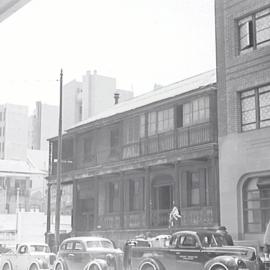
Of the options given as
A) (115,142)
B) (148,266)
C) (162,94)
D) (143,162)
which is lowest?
(148,266)

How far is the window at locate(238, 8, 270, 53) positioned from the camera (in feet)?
19.7

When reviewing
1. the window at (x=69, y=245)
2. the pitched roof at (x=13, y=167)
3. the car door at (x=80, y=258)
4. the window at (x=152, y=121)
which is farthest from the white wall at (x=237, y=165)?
the window at (x=152, y=121)

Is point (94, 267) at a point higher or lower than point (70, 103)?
lower

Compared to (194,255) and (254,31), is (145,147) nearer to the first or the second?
(254,31)

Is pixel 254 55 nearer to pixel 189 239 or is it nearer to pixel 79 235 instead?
pixel 189 239

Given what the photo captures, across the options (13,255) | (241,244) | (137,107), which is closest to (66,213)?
(13,255)

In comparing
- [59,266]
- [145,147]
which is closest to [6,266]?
[59,266]

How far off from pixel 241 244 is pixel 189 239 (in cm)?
69

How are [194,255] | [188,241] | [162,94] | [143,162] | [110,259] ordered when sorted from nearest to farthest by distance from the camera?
[194,255] → [188,241] → [110,259] → [162,94] → [143,162]

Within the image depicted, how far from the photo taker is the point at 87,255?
6754 millimetres

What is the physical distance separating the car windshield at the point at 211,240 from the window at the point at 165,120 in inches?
119

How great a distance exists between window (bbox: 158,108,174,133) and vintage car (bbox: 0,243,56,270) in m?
2.80

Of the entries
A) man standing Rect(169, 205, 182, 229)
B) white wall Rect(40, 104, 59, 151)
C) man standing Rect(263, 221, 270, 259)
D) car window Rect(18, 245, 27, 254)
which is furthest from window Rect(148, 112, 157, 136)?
man standing Rect(263, 221, 270, 259)

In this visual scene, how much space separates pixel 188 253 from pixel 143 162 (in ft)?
11.1
